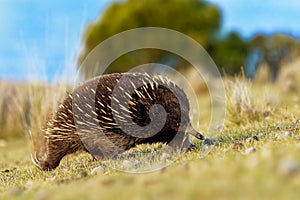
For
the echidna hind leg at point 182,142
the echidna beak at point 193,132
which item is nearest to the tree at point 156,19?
the echidna hind leg at point 182,142

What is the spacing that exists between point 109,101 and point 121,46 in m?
34.2

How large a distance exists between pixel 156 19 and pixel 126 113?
37.8m

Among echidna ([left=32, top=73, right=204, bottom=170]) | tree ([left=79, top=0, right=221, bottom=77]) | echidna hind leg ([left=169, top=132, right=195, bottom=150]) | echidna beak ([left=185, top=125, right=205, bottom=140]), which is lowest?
echidna hind leg ([left=169, top=132, right=195, bottom=150])

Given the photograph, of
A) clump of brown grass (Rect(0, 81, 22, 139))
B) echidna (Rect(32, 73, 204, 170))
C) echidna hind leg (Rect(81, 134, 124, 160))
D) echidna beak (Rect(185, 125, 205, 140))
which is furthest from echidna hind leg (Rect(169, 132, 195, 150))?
clump of brown grass (Rect(0, 81, 22, 139))

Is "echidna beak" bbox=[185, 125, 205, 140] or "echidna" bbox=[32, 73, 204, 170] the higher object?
"echidna" bbox=[32, 73, 204, 170]

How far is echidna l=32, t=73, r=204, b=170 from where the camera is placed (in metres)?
6.95

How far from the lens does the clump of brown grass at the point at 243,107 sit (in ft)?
32.4

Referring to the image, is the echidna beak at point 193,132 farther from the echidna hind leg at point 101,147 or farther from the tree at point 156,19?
the tree at point 156,19

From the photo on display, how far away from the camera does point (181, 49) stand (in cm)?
4184

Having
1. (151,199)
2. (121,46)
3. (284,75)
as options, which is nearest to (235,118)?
(151,199)

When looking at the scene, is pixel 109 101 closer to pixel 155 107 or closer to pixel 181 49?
pixel 155 107

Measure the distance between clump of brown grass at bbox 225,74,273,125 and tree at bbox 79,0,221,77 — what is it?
32.4m

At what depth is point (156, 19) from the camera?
43.9m

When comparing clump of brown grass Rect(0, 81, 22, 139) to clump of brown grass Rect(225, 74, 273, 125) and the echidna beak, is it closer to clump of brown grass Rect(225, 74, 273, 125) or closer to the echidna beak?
clump of brown grass Rect(225, 74, 273, 125)
